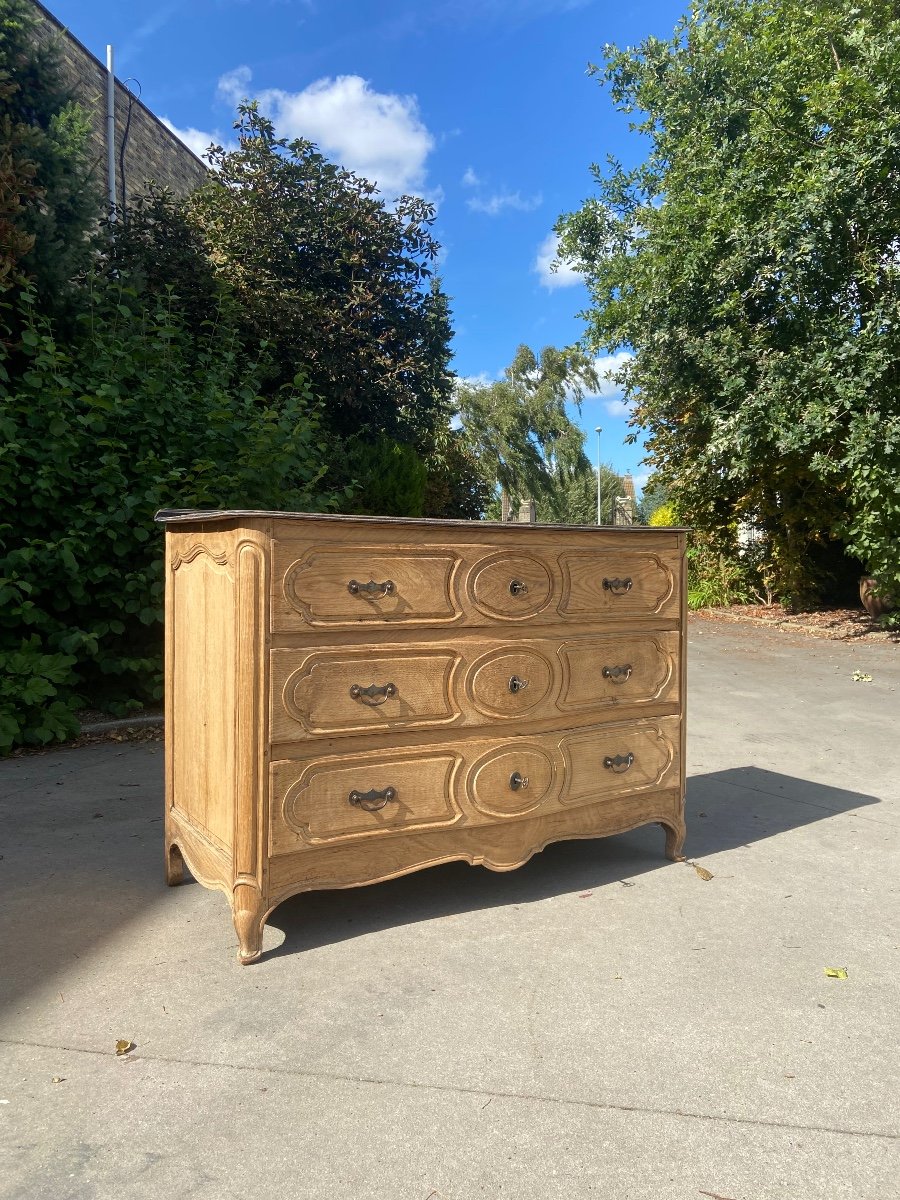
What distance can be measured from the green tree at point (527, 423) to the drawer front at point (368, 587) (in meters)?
28.7

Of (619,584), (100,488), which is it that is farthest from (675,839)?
(100,488)

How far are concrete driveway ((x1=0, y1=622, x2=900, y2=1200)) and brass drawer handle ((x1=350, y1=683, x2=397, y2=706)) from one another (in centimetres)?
79

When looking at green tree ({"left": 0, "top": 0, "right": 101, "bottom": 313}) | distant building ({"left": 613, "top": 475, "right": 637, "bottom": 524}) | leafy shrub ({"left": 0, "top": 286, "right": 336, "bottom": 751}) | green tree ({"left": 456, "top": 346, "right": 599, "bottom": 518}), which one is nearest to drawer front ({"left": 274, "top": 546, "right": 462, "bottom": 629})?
leafy shrub ({"left": 0, "top": 286, "right": 336, "bottom": 751})

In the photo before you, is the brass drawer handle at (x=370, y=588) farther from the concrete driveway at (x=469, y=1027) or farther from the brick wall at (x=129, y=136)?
the brick wall at (x=129, y=136)

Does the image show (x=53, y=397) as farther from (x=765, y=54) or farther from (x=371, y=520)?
(x=765, y=54)

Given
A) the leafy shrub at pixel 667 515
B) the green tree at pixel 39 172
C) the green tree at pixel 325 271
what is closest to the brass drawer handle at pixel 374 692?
the green tree at pixel 39 172

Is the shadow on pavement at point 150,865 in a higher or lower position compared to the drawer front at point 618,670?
lower

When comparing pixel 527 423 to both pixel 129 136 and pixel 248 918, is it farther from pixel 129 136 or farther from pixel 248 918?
pixel 248 918

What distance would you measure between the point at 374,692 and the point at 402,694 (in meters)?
0.10

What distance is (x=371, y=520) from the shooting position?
2562 mm

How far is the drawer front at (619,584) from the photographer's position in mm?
3049

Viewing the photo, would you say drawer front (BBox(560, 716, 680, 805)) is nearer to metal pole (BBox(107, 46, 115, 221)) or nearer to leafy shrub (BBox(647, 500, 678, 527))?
metal pole (BBox(107, 46, 115, 221))

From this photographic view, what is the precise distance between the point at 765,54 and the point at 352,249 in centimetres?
622

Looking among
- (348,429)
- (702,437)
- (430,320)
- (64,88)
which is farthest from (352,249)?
(702,437)
